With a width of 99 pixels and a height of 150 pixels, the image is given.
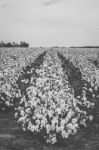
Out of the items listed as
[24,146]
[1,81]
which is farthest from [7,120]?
[24,146]

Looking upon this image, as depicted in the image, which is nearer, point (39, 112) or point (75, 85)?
point (39, 112)

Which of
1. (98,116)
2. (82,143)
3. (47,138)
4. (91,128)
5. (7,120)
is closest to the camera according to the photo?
(47,138)

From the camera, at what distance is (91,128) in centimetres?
772

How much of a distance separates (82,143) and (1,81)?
11.0 feet

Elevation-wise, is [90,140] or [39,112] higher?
[39,112]

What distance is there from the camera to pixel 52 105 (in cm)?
633

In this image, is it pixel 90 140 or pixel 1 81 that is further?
pixel 1 81

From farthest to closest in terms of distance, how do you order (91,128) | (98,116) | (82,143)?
(98,116) → (91,128) → (82,143)

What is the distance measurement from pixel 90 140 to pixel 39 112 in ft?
4.61

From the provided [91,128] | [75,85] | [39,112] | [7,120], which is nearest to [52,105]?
[39,112]

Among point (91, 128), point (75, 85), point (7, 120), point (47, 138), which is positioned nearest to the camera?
point (47, 138)

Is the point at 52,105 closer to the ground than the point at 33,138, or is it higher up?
higher up

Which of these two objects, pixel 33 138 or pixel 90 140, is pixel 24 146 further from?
pixel 90 140

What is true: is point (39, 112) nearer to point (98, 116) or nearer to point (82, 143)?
point (82, 143)
